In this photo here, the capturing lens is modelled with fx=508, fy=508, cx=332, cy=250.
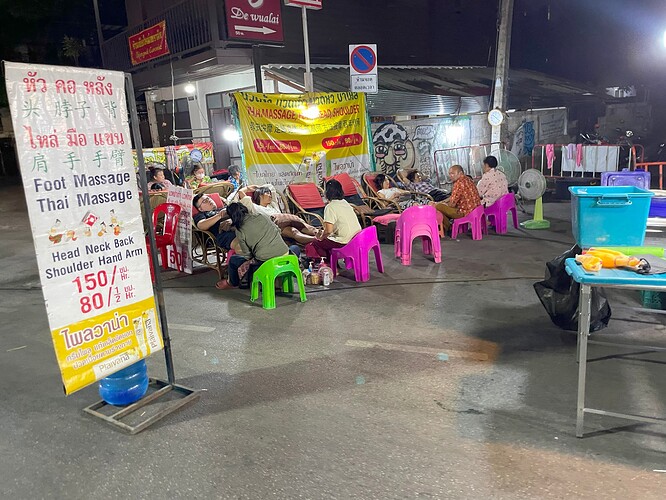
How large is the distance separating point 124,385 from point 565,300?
364 centimetres

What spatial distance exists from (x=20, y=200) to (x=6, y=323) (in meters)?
12.3

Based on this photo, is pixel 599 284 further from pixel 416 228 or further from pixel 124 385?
pixel 416 228

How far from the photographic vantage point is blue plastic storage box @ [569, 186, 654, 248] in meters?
3.28

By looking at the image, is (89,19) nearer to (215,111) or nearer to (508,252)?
(215,111)

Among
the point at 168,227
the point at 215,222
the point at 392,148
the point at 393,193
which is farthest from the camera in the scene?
the point at 392,148

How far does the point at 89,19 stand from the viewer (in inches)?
806

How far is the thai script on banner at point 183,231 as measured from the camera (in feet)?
22.3

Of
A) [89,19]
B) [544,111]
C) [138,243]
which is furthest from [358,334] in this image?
[89,19]

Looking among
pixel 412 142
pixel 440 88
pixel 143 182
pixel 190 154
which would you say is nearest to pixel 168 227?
pixel 143 182

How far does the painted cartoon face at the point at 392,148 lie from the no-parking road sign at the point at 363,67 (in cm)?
201

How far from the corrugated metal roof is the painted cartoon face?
0.49m

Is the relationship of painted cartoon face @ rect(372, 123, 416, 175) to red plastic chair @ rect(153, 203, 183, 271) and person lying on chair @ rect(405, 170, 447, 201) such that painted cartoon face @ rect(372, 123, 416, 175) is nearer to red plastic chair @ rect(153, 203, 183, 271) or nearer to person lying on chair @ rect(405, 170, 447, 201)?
person lying on chair @ rect(405, 170, 447, 201)

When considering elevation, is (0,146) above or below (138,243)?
above

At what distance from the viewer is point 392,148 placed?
1177 cm
